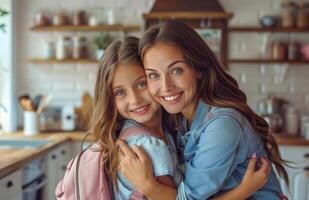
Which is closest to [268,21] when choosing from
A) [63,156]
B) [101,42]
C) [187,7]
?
[187,7]

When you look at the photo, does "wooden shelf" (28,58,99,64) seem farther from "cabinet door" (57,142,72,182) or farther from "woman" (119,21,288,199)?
"woman" (119,21,288,199)

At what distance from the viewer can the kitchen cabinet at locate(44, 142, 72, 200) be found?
280 centimetres

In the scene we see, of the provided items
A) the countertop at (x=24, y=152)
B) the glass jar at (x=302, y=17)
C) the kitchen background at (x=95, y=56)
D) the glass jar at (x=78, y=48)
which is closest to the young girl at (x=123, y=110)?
the countertop at (x=24, y=152)

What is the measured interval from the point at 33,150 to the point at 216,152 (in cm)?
176

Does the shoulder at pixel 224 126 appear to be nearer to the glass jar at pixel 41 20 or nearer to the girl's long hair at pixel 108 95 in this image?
the girl's long hair at pixel 108 95

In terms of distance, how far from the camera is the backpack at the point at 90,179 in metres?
1.08

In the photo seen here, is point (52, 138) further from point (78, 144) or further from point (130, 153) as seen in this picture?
point (130, 153)

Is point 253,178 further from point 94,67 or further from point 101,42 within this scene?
point 94,67

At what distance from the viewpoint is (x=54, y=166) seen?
2861mm

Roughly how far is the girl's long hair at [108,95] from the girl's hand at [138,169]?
8 cm

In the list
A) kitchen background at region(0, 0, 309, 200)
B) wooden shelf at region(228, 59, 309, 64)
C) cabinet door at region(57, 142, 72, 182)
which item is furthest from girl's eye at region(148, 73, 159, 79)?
wooden shelf at region(228, 59, 309, 64)

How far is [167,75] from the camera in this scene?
1.11m

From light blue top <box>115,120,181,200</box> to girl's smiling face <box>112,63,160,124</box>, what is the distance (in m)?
0.11

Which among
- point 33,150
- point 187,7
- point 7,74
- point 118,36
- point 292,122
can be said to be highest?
point 187,7
